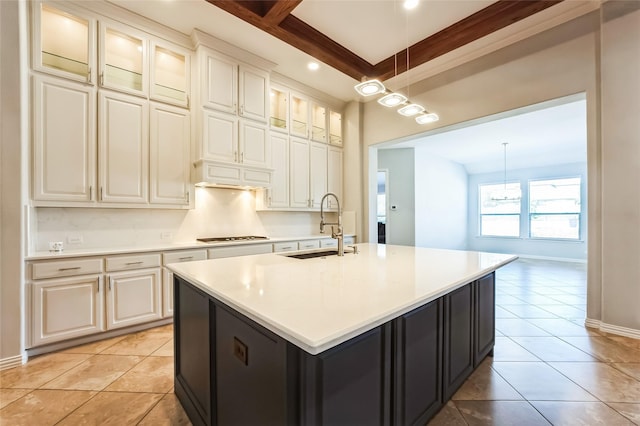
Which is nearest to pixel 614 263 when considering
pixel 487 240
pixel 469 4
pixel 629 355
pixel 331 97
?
pixel 629 355

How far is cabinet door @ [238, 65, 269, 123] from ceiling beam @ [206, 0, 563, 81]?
27.9 inches

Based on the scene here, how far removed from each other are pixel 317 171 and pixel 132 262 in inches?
117

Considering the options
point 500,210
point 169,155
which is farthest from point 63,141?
point 500,210

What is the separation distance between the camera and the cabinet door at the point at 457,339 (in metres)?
1.63

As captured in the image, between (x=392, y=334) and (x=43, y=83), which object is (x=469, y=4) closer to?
(x=392, y=334)

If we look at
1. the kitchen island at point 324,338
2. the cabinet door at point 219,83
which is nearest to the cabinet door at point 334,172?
the cabinet door at point 219,83

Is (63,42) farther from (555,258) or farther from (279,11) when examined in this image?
(555,258)

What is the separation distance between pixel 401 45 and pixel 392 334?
11.7 ft

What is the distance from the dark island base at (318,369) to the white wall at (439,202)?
5.41 metres

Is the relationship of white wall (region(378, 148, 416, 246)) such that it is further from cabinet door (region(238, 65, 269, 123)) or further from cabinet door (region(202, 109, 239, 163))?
cabinet door (region(202, 109, 239, 163))

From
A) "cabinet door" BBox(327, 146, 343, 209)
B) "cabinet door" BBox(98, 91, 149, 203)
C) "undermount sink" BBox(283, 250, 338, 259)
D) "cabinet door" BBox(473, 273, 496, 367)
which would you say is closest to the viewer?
"cabinet door" BBox(473, 273, 496, 367)

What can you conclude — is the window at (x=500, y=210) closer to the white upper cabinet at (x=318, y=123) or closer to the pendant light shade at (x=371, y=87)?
the white upper cabinet at (x=318, y=123)

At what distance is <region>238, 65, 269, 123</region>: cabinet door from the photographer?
3617 millimetres

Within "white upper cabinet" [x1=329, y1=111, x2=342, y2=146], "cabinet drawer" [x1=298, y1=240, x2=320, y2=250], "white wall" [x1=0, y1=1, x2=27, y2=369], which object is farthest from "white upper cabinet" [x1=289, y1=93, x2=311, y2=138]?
"white wall" [x1=0, y1=1, x2=27, y2=369]
